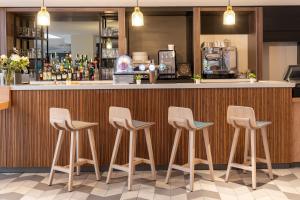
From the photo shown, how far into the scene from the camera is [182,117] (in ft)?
13.3

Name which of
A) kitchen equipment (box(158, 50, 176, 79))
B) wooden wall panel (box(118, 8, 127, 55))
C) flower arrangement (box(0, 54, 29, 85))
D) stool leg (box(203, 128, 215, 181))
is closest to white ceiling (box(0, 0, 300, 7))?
wooden wall panel (box(118, 8, 127, 55))

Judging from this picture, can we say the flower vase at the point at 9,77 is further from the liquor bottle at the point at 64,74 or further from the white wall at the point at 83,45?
the white wall at the point at 83,45

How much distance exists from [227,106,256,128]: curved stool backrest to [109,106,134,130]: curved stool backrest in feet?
3.71

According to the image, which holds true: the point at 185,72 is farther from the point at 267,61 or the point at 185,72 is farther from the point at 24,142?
the point at 24,142

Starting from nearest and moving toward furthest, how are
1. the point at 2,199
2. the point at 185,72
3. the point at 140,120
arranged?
the point at 2,199, the point at 140,120, the point at 185,72

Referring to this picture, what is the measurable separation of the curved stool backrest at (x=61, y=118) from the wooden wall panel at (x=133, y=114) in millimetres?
A: 604

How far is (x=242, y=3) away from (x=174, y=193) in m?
4.15

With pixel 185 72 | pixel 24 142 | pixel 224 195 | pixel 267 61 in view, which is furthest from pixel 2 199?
pixel 267 61

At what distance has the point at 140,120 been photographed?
15.6ft

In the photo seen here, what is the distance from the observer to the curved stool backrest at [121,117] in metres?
4.05

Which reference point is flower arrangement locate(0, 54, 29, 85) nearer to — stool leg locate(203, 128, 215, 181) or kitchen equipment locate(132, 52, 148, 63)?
stool leg locate(203, 128, 215, 181)

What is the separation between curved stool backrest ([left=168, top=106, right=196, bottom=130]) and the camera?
3.99 m

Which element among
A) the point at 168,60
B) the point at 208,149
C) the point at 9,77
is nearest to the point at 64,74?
the point at 168,60

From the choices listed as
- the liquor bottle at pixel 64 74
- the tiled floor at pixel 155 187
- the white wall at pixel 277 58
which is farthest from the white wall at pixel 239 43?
the tiled floor at pixel 155 187
